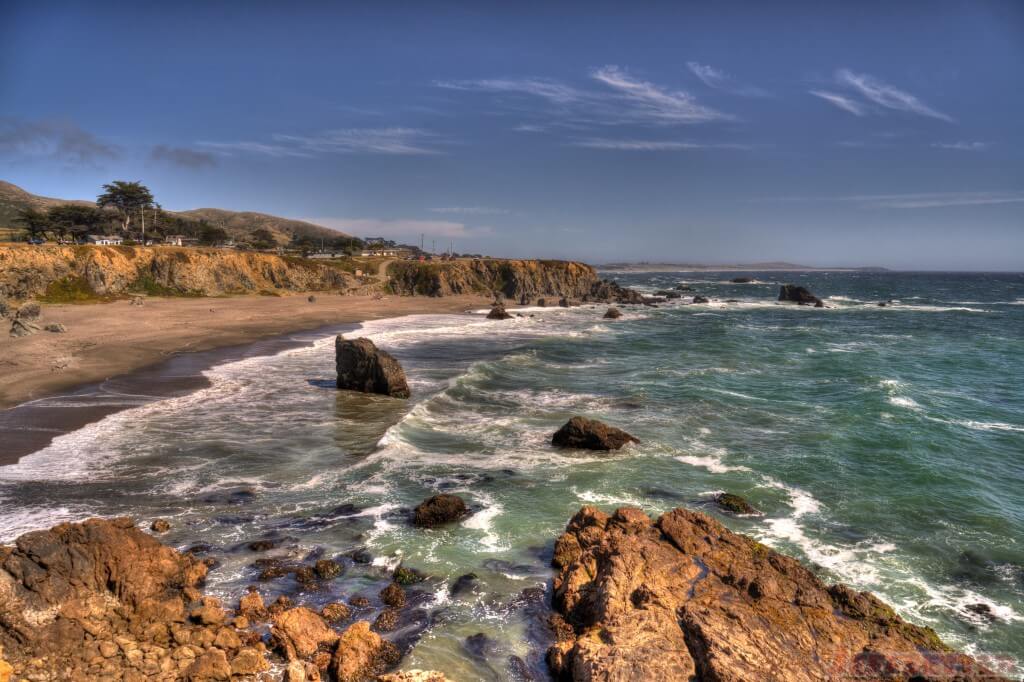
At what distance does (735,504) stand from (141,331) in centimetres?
5041

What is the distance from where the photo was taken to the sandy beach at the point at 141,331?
33688mm

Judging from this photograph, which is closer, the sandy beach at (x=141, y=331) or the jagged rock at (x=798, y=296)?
the sandy beach at (x=141, y=331)

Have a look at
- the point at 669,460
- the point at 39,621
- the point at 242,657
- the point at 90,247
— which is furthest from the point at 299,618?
the point at 90,247

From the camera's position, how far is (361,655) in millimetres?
10797

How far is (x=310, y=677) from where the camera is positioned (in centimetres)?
1016

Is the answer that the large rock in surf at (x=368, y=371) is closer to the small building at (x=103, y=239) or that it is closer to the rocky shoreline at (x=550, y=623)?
the rocky shoreline at (x=550, y=623)

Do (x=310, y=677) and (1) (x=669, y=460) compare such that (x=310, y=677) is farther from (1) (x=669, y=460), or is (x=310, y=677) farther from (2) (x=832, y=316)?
(2) (x=832, y=316)

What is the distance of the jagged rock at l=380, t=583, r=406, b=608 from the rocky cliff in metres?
98.2

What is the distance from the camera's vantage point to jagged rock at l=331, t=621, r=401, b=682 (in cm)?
1045

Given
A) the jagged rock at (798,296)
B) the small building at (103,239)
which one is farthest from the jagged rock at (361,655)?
the jagged rock at (798,296)

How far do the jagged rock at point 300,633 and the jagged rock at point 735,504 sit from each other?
1276 centimetres

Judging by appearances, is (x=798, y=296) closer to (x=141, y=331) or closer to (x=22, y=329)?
(x=141, y=331)

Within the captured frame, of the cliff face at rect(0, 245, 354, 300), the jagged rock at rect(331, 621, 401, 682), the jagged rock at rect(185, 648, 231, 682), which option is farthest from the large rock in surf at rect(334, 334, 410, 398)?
the cliff face at rect(0, 245, 354, 300)

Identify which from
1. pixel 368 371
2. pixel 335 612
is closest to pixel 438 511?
pixel 335 612
